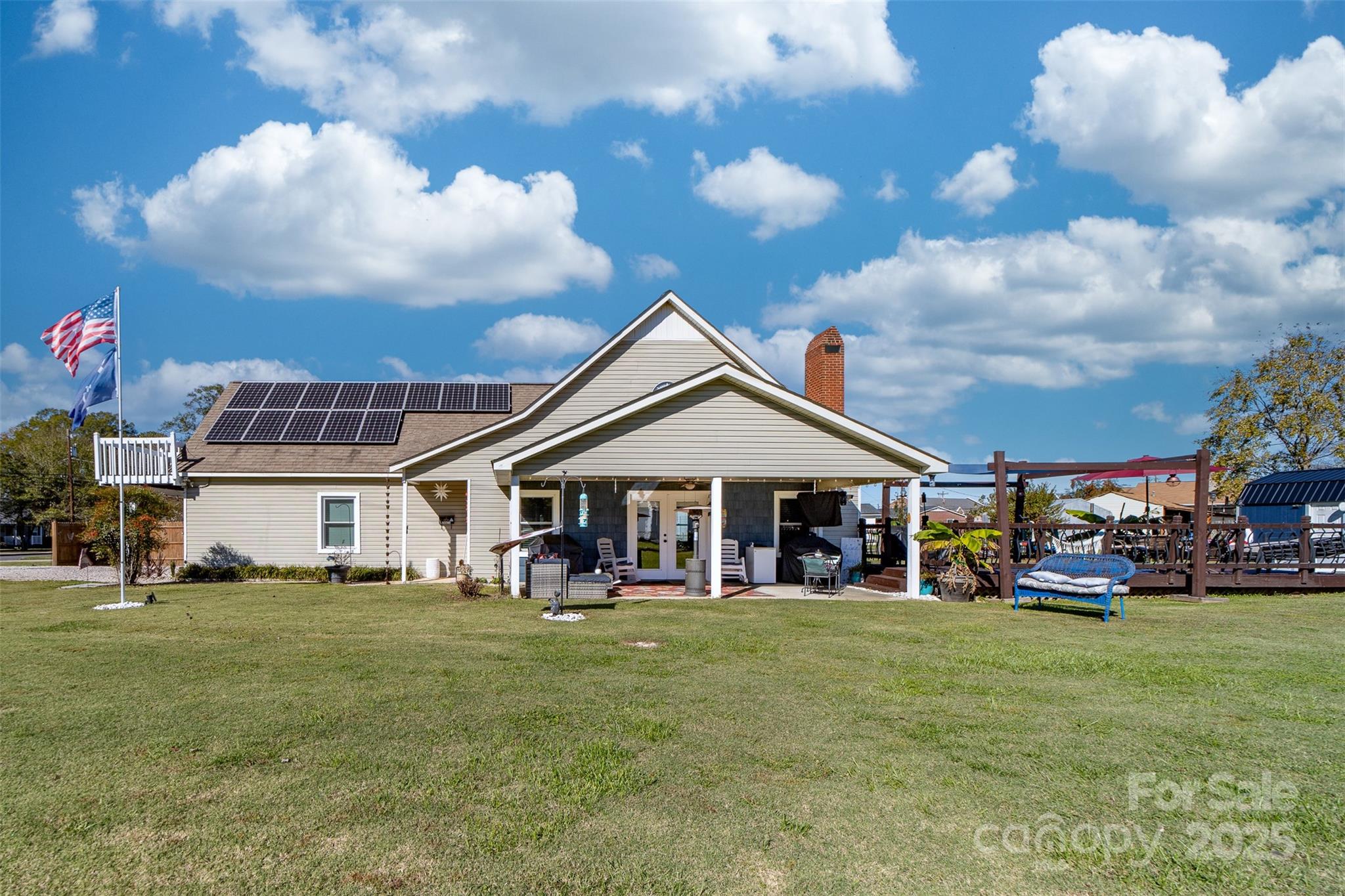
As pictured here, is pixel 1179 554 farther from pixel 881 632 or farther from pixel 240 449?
pixel 240 449

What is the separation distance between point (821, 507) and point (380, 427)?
1253 cm

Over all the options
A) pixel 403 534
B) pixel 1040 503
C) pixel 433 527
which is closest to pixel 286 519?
pixel 403 534

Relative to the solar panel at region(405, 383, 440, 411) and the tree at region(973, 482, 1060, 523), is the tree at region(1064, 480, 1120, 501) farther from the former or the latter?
the solar panel at region(405, 383, 440, 411)

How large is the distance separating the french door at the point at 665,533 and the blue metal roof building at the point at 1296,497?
52.6ft

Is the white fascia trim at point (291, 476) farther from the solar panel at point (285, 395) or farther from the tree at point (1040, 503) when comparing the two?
the tree at point (1040, 503)

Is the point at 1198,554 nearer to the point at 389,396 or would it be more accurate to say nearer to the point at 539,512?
the point at 539,512

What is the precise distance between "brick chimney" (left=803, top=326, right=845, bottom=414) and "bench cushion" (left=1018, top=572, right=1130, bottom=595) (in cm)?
901

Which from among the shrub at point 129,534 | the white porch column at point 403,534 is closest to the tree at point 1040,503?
the white porch column at point 403,534

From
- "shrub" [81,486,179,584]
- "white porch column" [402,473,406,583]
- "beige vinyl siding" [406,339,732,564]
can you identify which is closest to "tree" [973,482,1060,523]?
"beige vinyl siding" [406,339,732,564]

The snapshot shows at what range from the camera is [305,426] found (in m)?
24.1

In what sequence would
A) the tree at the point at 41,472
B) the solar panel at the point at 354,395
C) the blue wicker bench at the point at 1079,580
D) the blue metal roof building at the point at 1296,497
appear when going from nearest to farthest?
the blue wicker bench at the point at 1079,580
the blue metal roof building at the point at 1296,497
the solar panel at the point at 354,395
the tree at the point at 41,472

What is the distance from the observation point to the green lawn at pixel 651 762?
4391 mm

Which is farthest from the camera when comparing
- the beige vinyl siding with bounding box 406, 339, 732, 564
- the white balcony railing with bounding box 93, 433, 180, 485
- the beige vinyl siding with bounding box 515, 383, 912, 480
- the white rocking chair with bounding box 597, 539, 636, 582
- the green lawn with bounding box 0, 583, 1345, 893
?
the beige vinyl siding with bounding box 406, 339, 732, 564

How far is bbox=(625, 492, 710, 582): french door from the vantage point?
2084 cm
